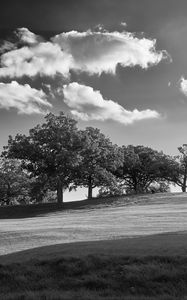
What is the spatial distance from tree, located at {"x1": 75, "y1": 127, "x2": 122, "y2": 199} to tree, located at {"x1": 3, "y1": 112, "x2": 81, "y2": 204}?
1330 millimetres

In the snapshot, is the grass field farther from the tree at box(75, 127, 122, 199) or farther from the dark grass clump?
the tree at box(75, 127, 122, 199)

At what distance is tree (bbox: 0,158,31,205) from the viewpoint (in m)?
77.4

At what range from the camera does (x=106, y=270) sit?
12164 mm

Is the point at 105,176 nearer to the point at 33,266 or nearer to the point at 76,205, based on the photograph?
the point at 76,205

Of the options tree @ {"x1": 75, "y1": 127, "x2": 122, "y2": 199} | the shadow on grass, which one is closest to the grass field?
the shadow on grass

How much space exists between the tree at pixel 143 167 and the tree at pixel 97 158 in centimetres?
1268

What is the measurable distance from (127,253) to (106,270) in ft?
3.80

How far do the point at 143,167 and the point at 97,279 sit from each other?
7043 centimetres

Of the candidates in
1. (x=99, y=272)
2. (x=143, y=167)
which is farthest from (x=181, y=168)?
(x=99, y=272)

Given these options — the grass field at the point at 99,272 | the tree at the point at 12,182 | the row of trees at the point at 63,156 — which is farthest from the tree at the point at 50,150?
the grass field at the point at 99,272

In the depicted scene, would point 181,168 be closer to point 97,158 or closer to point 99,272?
point 97,158

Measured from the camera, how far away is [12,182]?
78.8 m

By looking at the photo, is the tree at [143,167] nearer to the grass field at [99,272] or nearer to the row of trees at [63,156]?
the row of trees at [63,156]

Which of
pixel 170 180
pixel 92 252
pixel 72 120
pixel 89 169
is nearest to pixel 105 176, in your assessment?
pixel 89 169
